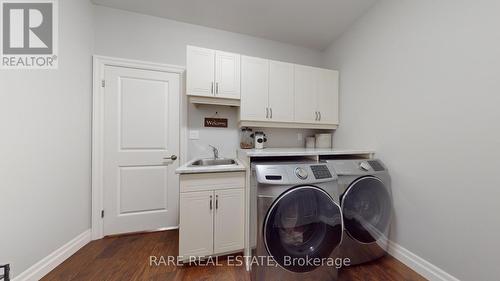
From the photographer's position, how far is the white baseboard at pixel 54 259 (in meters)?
1.20

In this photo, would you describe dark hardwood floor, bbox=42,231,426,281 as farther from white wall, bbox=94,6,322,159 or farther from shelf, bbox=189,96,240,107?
shelf, bbox=189,96,240,107

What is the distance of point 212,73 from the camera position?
73.2 inches

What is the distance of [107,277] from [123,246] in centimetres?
43

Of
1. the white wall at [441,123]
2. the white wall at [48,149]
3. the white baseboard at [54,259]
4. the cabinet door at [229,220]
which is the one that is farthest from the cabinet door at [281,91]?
the white baseboard at [54,259]

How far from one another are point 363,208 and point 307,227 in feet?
2.04

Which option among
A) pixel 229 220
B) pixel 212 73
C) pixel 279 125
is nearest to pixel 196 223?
pixel 229 220

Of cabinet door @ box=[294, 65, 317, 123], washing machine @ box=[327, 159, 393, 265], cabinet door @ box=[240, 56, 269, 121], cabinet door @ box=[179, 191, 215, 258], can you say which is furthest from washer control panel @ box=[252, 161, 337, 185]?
cabinet door @ box=[294, 65, 317, 123]

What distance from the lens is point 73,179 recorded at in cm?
160

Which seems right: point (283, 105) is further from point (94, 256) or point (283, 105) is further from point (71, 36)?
point (94, 256)

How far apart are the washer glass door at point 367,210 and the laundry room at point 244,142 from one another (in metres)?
0.01

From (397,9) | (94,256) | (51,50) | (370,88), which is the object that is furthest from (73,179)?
(397,9)

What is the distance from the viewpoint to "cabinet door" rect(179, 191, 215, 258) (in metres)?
1.41

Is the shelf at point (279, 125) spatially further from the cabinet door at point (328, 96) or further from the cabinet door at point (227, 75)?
the cabinet door at point (227, 75)

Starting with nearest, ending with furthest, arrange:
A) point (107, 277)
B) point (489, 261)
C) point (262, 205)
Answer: point (489, 261), point (262, 205), point (107, 277)
